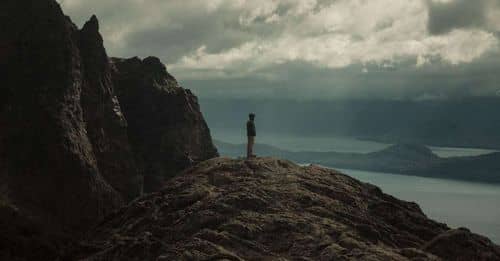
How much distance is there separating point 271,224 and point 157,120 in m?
43.3

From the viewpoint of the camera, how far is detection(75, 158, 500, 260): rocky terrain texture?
37312 millimetres

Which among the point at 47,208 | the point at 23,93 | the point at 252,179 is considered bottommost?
the point at 47,208

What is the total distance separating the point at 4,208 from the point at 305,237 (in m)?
26.9

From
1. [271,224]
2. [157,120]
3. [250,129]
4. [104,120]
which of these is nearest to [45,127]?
[104,120]

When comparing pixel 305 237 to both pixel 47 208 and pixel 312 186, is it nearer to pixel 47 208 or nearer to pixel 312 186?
pixel 312 186

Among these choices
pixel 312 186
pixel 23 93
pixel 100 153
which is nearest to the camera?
pixel 312 186

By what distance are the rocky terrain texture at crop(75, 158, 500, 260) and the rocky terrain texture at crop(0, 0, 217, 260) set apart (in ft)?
26.5

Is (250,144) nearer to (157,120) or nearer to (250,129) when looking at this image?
(250,129)

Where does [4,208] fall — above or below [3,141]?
below

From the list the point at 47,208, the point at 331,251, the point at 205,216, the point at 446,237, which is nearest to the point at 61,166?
the point at 47,208

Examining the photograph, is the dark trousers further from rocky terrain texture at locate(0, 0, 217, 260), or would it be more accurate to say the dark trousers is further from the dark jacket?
rocky terrain texture at locate(0, 0, 217, 260)

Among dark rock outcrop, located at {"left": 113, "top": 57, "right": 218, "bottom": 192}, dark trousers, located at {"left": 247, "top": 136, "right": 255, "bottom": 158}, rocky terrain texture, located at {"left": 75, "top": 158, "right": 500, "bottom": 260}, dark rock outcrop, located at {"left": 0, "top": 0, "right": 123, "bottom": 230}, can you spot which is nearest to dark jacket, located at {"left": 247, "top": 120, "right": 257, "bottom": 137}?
dark trousers, located at {"left": 247, "top": 136, "right": 255, "bottom": 158}

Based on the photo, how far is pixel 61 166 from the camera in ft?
187

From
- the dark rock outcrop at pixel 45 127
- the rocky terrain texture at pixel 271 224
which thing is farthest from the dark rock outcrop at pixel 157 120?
the rocky terrain texture at pixel 271 224
